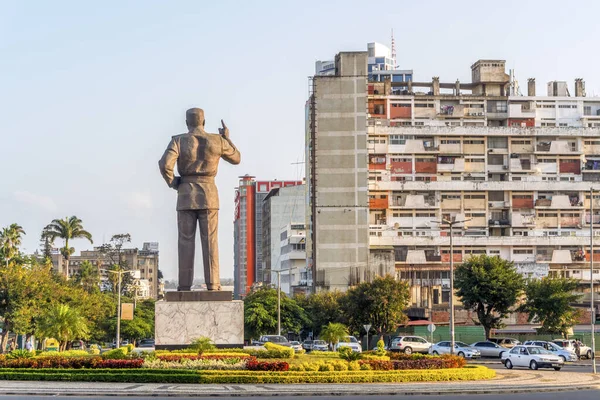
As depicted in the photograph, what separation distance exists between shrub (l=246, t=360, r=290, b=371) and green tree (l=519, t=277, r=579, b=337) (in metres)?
42.2

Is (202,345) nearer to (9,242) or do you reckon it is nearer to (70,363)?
(70,363)

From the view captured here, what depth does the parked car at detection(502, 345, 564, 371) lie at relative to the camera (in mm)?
48438

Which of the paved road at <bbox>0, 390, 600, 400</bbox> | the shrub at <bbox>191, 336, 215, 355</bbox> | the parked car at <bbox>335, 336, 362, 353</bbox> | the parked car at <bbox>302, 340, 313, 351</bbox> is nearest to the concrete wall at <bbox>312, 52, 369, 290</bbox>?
the parked car at <bbox>302, 340, 313, 351</bbox>

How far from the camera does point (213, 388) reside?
31.7 metres

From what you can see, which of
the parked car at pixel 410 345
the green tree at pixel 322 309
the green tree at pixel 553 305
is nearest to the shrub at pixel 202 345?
the parked car at pixel 410 345

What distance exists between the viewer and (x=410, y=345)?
63.4 meters

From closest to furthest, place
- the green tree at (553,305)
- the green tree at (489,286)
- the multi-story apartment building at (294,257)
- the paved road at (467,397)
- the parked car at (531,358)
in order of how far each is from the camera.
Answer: the paved road at (467,397) < the parked car at (531,358) < the green tree at (553,305) < the green tree at (489,286) < the multi-story apartment building at (294,257)

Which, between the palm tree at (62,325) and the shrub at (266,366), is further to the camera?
the palm tree at (62,325)

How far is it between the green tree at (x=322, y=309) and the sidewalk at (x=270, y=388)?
143 ft

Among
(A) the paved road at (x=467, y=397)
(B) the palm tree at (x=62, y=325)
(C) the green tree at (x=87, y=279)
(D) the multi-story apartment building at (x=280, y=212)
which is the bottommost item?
(A) the paved road at (x=467, y=397)

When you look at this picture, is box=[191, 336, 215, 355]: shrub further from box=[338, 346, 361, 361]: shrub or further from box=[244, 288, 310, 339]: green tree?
box=[244, 288, 310, 339]: green tree

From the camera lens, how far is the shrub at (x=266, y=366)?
115ft

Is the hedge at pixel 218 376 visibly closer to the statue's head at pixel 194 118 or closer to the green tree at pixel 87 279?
the statue's head at pixel 194 118

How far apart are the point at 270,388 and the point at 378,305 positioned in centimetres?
4359
